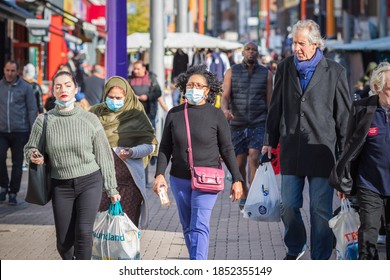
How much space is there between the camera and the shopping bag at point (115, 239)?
865 cm

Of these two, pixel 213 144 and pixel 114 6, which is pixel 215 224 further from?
pixel 213 144

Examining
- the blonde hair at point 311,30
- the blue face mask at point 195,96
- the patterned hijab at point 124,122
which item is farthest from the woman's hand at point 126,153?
the blonde hair at point 311,30

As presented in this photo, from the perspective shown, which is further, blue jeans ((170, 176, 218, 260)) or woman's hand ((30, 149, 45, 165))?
blue jeans ((170, 176, 218, 260))

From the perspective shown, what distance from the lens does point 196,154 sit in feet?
28.5

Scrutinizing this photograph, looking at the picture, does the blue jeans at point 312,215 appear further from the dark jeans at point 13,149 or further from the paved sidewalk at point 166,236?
the dark jeans at point 13,149

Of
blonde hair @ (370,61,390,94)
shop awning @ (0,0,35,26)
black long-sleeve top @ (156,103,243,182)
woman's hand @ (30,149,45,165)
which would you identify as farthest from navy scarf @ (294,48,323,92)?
shop awning @ (0,0,35,26)

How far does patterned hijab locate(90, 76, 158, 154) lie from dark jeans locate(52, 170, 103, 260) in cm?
120

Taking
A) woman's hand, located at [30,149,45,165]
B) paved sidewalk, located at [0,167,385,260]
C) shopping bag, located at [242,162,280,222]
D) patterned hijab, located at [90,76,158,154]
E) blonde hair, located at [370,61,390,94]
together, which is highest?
blonde hair, located at [370,61,390,94]

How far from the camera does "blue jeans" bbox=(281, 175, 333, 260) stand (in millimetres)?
9164

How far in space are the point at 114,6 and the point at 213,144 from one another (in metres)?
5.35

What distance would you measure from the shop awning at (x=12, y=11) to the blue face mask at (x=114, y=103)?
15.2 m

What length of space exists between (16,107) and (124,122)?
6091 mm

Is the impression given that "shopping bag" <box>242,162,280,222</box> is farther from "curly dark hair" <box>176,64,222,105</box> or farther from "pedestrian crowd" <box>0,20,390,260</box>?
"curly dark hair" <box>176,64,222,105</box>
